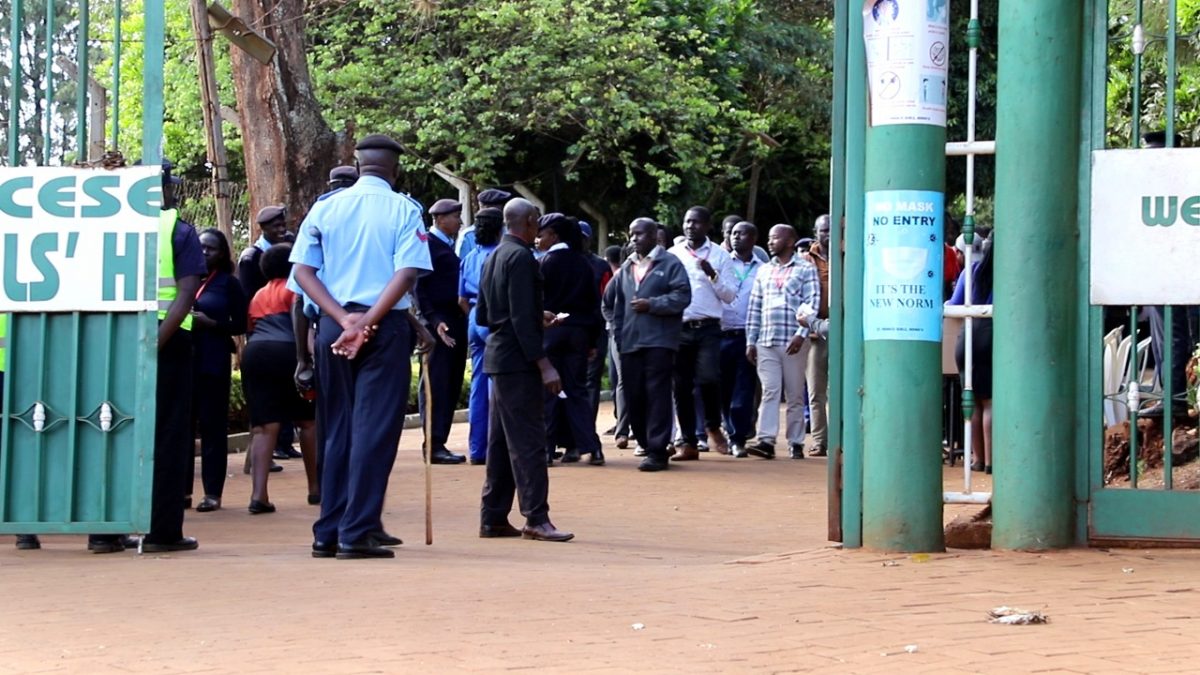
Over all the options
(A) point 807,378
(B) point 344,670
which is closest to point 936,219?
(B) point 344,670

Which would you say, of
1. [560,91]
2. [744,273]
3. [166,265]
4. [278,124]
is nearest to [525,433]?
[166,265]

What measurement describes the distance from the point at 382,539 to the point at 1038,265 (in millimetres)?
3329

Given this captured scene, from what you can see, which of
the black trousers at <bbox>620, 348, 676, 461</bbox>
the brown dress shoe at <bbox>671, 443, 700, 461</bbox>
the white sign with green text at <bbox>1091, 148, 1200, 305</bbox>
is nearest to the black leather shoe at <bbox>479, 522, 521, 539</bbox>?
the white sign with green text at <bbox>1091, 148, 1200, 305</bbox>

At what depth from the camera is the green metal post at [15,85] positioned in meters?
7.84

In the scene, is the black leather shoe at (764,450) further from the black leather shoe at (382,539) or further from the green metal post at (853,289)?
the green metal post at (853,289)

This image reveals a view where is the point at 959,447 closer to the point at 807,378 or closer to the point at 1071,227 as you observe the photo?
the point at 807,378

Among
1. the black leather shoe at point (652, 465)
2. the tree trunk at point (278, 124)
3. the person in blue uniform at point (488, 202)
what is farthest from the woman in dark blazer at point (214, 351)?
the tree trunk at point (278, 124)

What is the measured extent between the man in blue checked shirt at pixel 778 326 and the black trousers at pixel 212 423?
4949mm

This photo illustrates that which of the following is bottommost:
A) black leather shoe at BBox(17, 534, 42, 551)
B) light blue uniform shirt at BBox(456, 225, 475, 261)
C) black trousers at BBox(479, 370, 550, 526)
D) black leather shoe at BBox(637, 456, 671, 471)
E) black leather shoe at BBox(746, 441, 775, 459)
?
black leather shoe at BBox(17, 534, 42, 551)

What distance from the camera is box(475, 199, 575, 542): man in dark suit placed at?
30.0 ft

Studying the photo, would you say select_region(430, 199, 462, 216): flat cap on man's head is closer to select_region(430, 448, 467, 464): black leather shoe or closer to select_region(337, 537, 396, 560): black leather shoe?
select_region(430, 448, 467, 464): black leather shoe

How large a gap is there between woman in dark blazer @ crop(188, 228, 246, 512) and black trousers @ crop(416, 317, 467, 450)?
2.51 metres

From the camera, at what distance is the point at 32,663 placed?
Result: 5.40 meters

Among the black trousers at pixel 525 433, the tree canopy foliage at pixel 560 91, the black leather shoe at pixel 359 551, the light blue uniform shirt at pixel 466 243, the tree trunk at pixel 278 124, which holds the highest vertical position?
the tree canopy foliage at pixel 560 91
